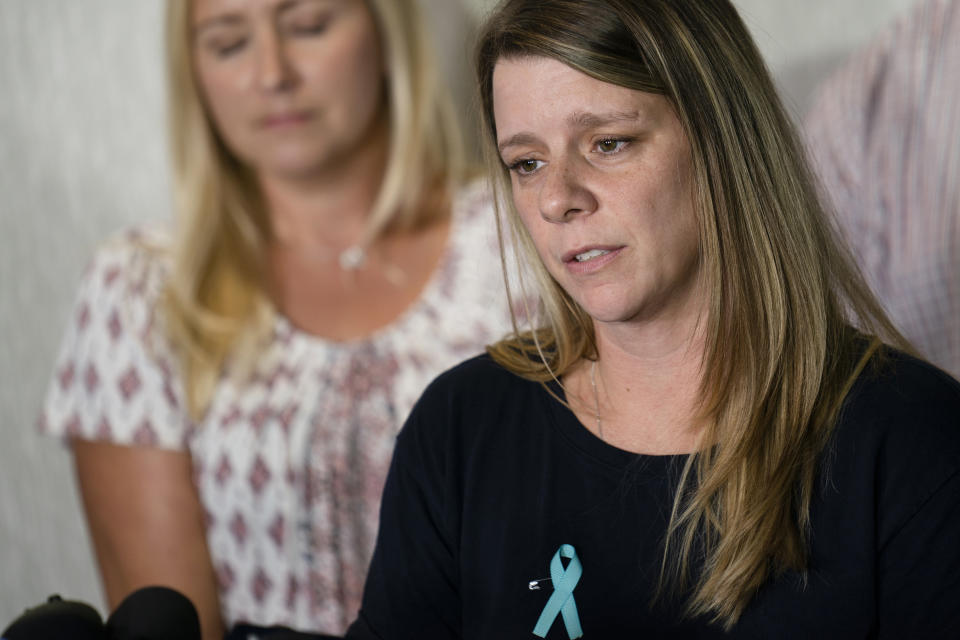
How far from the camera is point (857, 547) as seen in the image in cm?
73

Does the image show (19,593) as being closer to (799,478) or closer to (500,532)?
(500,532)

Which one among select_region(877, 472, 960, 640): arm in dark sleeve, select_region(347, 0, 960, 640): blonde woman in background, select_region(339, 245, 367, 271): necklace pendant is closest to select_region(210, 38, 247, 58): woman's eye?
select_region(339, 245, 367, 271): necklace pendant

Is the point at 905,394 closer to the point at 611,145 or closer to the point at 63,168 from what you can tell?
the point at 611,145

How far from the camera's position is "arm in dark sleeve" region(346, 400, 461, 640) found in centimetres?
84

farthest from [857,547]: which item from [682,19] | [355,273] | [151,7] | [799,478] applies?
[151,7]

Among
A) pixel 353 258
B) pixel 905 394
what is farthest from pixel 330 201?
pixel 905 394

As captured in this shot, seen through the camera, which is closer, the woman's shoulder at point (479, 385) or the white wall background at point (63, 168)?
the woman's shoulder at point (479, 385)

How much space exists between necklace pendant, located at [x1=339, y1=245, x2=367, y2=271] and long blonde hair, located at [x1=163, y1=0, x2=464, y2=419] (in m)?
0.02

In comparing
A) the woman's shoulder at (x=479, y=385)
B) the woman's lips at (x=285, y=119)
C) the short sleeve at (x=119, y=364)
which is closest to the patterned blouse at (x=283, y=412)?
the short sleeve at (x=119, y=364)

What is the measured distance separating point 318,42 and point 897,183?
2.33ft

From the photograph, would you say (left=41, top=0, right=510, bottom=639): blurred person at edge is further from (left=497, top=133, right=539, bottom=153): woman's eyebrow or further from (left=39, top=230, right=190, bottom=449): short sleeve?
(left=497, top=133, right=539, bottom=153): woman's eyebrow

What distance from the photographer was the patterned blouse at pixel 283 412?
126 centimetres

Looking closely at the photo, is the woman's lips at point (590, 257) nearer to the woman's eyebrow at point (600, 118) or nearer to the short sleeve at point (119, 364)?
the woman's eyebrow at point (600, 118)

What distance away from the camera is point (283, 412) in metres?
1.27
